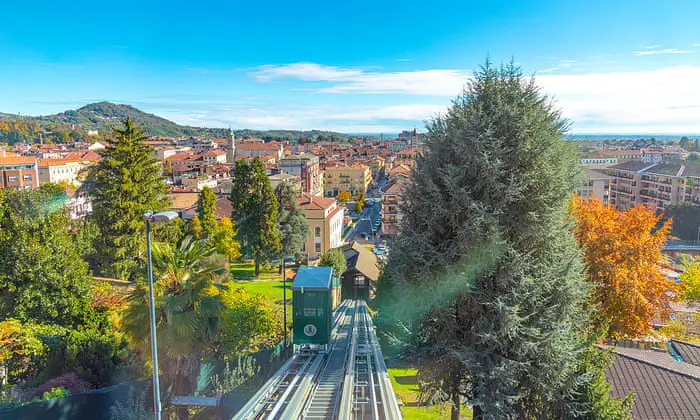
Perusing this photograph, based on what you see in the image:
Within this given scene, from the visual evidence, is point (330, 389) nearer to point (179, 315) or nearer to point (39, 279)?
point (179, 315)

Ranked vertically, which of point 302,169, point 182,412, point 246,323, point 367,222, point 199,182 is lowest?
point 367,222

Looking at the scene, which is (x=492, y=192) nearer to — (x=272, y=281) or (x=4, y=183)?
(x=272, y=281)

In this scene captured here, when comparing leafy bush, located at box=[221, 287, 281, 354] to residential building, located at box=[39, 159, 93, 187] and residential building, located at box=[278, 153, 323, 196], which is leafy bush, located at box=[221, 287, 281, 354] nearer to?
residential building, located at box=[278, 153, 323, 196]

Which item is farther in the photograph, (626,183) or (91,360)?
(626,183)

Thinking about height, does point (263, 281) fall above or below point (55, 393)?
below

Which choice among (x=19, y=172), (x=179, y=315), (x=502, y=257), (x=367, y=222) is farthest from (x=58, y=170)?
(x=502, y=257)

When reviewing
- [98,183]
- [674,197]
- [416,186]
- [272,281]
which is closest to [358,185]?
[674,197]

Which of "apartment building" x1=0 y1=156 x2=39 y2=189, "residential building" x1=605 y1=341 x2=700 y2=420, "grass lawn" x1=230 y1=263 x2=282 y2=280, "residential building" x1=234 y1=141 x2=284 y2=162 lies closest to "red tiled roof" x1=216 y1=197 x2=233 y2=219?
"grass lawn" x1=230 y1=263 x2=282 y2=280

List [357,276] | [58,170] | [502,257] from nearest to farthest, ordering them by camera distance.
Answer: [502,257] < [357,276] < [58,170]
